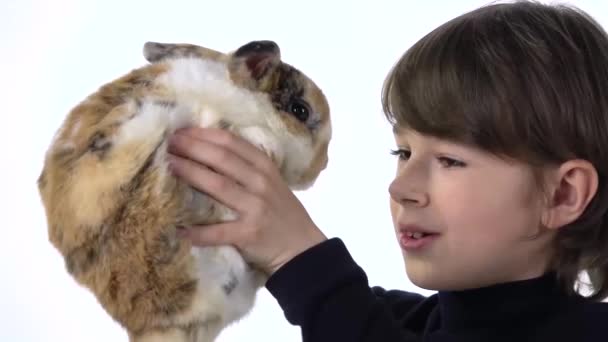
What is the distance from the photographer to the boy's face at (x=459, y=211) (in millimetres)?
620

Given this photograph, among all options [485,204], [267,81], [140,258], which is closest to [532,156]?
[485,204]

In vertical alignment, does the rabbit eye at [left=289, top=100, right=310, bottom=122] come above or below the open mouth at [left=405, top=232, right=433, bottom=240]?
above

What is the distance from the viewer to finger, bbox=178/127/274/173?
528 millimetres

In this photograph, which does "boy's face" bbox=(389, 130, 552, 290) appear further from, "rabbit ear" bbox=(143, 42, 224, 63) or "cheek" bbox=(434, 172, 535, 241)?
"rabbit ear" bbox=(143, 42, 224, 63)

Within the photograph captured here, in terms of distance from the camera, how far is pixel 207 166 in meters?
0.54

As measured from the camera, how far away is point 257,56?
0.55 meters

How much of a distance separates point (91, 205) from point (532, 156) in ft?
1.19

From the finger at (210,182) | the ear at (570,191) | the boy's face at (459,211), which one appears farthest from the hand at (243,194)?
the ear at (570,191)

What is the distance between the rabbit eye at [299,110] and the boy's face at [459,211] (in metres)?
0.10

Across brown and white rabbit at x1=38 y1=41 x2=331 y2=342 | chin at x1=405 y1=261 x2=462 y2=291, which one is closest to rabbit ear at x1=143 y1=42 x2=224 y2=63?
brown and white rabbit at x1=38 y1=41 x2=331 y2=342

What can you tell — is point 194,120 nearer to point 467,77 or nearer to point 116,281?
point 116,281

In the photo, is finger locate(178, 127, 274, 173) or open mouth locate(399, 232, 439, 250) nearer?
finger locate(178, 127, 274, 173)

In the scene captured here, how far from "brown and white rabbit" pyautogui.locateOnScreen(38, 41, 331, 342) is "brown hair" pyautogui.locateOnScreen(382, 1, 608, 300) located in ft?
0.51

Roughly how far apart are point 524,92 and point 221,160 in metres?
0.27
